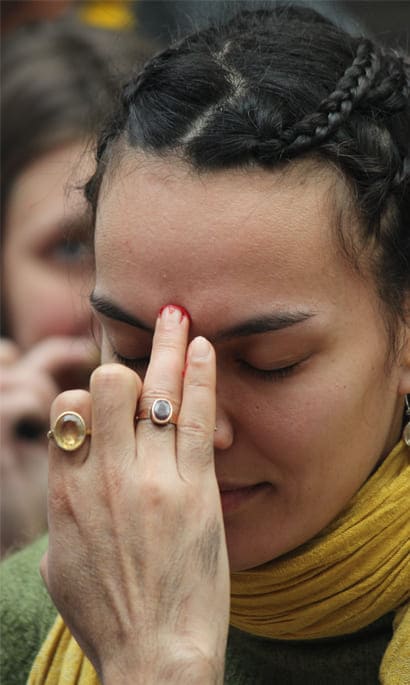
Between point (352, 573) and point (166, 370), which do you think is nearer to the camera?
point (166, 370)

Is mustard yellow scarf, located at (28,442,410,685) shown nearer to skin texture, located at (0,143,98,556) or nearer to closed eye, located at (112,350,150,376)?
closed eye, located at (112,350,150,376)

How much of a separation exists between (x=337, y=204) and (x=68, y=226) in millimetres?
1322

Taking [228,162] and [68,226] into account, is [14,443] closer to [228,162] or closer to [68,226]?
[68,226]

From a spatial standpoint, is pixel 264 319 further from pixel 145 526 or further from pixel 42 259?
pixel 42 259

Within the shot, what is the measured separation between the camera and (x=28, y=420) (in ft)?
10.5

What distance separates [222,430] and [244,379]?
87 mm

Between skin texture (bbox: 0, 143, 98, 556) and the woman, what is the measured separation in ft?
3.56

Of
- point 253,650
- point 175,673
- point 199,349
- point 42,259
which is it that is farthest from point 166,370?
point 42,259

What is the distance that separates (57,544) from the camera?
185cm

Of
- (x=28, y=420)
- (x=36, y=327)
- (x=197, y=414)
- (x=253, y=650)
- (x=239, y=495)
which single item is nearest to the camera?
(x=197, y=414)

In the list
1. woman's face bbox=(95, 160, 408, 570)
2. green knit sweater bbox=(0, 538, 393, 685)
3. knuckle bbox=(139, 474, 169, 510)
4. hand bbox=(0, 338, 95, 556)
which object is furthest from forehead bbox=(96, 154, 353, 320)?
hand bbox=(0, 338, 95, 556)

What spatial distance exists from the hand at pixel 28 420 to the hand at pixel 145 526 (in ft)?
4.05

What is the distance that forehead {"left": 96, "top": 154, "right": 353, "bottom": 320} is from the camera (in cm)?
182

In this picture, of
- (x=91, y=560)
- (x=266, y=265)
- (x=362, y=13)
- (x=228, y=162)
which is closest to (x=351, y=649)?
(x=91, y=560)
